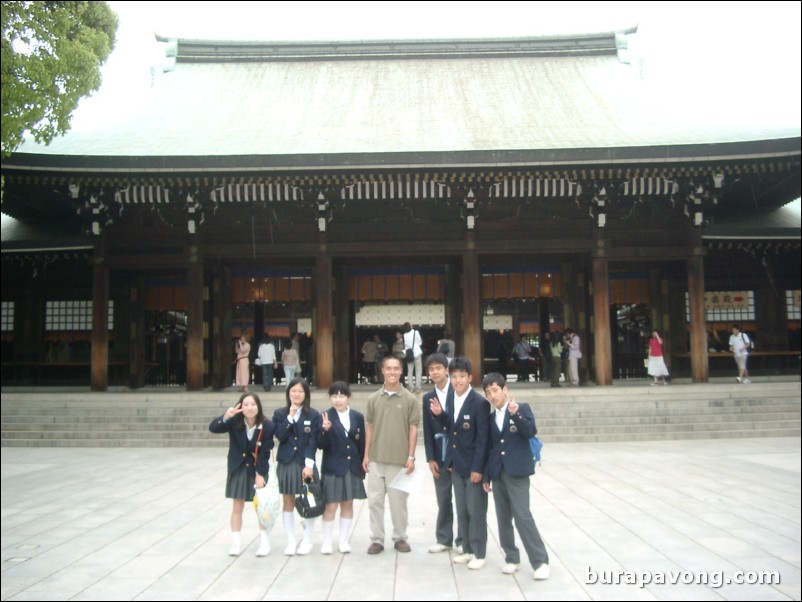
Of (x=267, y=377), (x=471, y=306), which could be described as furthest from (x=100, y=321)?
(x=471, y=306)

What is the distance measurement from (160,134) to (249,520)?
41.6 ft

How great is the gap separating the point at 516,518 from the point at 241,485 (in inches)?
91.8

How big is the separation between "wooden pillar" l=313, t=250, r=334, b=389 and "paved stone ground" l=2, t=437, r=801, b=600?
17.7 feet

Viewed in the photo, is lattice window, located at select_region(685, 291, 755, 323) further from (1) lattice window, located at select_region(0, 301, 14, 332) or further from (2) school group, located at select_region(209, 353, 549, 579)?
(1) lattice window, located at select_region(0, 301, 14, 332)

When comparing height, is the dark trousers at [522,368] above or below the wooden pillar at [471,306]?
below

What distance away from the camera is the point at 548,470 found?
33.0 feet

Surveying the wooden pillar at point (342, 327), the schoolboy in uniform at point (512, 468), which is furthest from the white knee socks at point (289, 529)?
the wooden pillar at point (342, 327)

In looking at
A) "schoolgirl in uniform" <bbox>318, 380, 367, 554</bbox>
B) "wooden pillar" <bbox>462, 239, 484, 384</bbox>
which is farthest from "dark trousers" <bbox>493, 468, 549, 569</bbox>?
"wooden pillar" <bbox>462, 239, 484, 384</bbox>

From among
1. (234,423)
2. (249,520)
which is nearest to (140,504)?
(249,520)

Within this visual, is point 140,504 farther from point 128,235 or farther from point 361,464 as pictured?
point 128,235

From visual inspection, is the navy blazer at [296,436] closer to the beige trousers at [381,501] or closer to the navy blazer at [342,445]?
the navy blazer at [342,445]

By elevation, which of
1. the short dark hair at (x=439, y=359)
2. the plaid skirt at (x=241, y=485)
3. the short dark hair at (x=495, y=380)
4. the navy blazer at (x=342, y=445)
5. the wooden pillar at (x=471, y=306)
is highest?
the wooden pillar at (x=471, y=306)

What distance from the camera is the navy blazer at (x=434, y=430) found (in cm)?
542

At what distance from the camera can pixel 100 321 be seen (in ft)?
54.4
